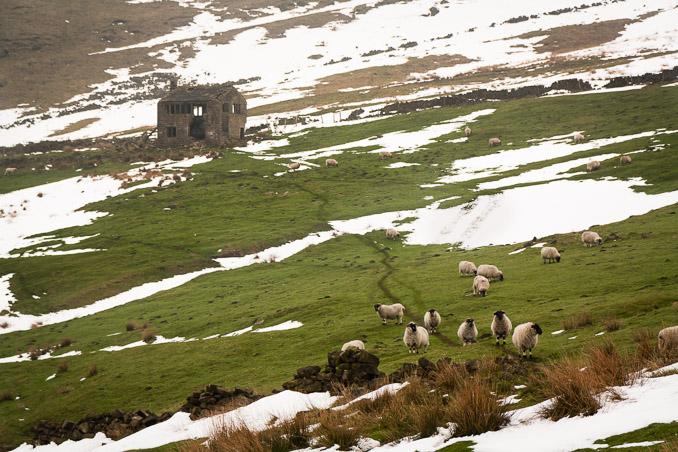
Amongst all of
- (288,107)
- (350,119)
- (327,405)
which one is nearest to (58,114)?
(288,107)

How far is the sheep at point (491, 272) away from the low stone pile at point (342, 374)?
59.6 feet

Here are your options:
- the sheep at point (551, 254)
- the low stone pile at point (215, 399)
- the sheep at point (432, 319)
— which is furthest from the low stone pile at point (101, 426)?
the sheep at point (551, 254)

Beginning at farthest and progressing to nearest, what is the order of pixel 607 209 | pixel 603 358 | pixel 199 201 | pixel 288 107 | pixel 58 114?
1. pixel 58 114
2. pixel 288 107
3. pixel 199 201
4. pixel 607 209
5. pixel 603 358

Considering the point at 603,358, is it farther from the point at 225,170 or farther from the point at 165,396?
the point at 225,170

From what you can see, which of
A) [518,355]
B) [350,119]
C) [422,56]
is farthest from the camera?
[422,56]

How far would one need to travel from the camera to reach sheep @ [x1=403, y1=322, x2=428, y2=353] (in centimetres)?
2155

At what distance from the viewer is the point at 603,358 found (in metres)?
10.3

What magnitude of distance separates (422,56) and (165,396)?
581ft

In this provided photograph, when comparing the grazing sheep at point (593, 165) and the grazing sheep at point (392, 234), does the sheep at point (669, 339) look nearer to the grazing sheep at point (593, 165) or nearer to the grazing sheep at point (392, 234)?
the grazing sheep at point (392, 234)

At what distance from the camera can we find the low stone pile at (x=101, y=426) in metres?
18.8

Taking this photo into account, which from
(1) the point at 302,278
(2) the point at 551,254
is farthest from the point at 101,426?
(2) the point at 551,254

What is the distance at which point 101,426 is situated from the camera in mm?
20656

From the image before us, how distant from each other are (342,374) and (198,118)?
98166 mm

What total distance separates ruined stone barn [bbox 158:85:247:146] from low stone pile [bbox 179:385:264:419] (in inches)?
3514
